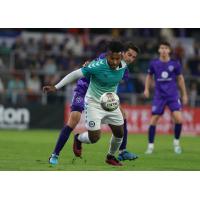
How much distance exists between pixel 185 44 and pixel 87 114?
59.0 ft

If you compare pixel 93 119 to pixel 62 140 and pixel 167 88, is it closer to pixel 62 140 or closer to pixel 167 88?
pixel 62 140

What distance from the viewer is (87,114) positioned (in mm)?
11398

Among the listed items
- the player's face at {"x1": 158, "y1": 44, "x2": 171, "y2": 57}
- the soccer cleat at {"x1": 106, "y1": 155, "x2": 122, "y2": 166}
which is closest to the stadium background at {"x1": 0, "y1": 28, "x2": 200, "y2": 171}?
the player's face at {"x1": 158, "y1": 44, "x2": 171, "y2": 57}

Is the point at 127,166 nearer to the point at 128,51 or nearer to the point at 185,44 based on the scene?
the point at 128,51

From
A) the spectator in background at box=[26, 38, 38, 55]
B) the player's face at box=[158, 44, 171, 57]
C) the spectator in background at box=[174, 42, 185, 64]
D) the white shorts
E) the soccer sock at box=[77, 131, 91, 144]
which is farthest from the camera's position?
the spectator in background at box=[174, 42, 185, 64]

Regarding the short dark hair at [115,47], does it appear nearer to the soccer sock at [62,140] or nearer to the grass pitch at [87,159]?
the soccer sock at [62,140]

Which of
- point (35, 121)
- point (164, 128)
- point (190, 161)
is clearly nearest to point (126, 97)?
point (164, 128)

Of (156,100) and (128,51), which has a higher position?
(128,51)

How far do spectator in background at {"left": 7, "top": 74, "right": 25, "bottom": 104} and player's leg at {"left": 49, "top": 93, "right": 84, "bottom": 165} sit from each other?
1252cm

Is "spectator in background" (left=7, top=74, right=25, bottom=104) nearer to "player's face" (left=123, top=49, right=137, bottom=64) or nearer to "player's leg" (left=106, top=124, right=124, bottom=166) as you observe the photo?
"player's face" (left=123, top=49, right=137, bottom=64)

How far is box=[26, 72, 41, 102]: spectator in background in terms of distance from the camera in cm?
2516

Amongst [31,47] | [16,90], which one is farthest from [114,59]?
[31,47]

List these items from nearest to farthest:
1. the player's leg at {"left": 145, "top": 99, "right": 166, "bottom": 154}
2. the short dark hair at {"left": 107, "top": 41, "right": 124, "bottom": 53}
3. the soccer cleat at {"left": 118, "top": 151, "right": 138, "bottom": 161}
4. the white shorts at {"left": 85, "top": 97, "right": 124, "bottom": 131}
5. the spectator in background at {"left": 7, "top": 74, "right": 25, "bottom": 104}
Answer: the short dark hair at {"left": 107, "top": 41, "right": 124, "bottom": 53}
the white shorts at {"left": 85, "top": 97, "right": 124, "bottom": 131}
the soccer cleat at {"left": 118, "top": 151, "right": 138, "bottom": 161}
the player's leg at {"left": 145, "top": 99, "right": 166, "bottom": 154}
the spectator in background at {"left": 7, "top": 74, "right": 25, "bottom": 104}

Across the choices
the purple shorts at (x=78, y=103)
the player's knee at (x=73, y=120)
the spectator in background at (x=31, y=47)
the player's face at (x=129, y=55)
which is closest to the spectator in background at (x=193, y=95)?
the spectator in background at (x=31, y=47)
